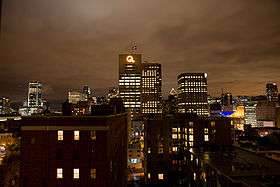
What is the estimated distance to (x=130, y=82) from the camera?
13525 cm

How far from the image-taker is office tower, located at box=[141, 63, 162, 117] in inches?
5561

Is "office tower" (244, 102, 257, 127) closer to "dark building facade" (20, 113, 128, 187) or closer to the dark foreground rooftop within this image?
the dark foreground rooftop

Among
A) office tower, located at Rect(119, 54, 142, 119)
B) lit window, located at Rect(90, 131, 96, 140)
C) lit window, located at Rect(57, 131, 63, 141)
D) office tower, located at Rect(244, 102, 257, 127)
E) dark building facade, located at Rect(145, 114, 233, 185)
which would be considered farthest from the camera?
office tower, located at Rect(244, 102, 257, 127)

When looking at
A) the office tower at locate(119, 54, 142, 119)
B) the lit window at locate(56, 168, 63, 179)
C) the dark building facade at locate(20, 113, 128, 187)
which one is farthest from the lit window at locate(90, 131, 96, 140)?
the office tower at locate(119, 54, 142, 119)

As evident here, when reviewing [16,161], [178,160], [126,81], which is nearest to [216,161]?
[16,161]

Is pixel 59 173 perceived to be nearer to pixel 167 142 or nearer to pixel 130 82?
pixel 167 142

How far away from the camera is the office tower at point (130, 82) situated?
5246 inches

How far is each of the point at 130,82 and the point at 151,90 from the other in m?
13.5

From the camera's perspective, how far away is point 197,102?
140625mm

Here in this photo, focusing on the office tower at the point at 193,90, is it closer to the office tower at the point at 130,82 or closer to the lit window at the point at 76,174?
the office tower at the point at 130,82

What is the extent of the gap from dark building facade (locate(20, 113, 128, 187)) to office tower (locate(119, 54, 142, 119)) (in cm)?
11176

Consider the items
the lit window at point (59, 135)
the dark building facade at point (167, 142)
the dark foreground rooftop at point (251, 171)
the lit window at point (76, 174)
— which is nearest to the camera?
the dark foreground rooftop at point (251, 171)

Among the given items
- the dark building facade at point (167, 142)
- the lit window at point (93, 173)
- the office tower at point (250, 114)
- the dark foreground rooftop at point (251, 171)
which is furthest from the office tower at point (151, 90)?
the lit window at point (93, 173)

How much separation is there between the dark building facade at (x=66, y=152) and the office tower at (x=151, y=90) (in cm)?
11808
